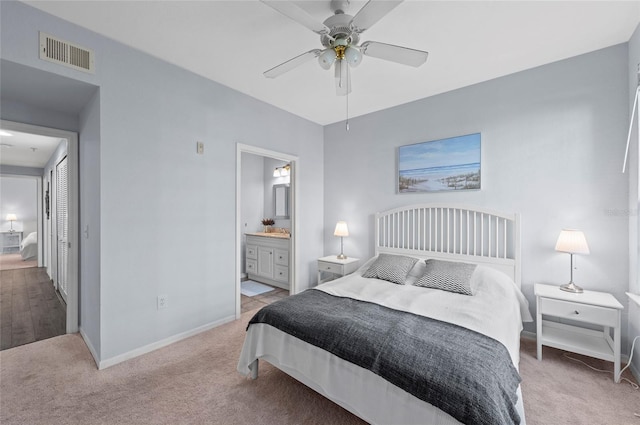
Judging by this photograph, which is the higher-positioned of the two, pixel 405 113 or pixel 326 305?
pixel 405 113

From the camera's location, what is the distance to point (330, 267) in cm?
378

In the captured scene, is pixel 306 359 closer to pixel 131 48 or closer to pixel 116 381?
pixel 116 381

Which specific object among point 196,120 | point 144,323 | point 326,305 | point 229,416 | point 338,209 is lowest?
point 229,416

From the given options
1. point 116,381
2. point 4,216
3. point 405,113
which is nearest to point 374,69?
point 405,113

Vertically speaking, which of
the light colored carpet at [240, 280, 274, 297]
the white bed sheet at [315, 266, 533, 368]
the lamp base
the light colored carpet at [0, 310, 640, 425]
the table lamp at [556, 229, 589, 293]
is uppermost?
the table lamp at [556, 229, 589, 293]

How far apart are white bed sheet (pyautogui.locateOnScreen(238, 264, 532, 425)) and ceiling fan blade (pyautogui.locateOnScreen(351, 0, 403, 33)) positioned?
1.87m

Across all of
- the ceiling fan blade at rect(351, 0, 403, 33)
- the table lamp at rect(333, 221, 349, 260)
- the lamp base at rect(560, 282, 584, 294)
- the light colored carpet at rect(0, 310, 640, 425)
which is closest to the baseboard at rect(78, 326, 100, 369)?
the light colored carpet at rect(0, 310, 640, 425)

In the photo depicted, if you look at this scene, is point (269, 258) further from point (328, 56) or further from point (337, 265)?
point (328, 56)

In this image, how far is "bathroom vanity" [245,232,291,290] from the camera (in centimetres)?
429

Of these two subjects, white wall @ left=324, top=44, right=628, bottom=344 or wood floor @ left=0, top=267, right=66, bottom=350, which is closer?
white wall @ left=324, top=44, right=628, bottom=344

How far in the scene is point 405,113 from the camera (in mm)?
3486

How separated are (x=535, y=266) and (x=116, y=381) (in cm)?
377

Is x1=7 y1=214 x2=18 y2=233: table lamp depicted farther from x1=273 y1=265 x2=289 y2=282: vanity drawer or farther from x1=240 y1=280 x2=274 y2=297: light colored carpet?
x1=273 y1=265 x2=289 y2=282: vanity drawer

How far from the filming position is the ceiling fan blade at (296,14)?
137 centimetres
